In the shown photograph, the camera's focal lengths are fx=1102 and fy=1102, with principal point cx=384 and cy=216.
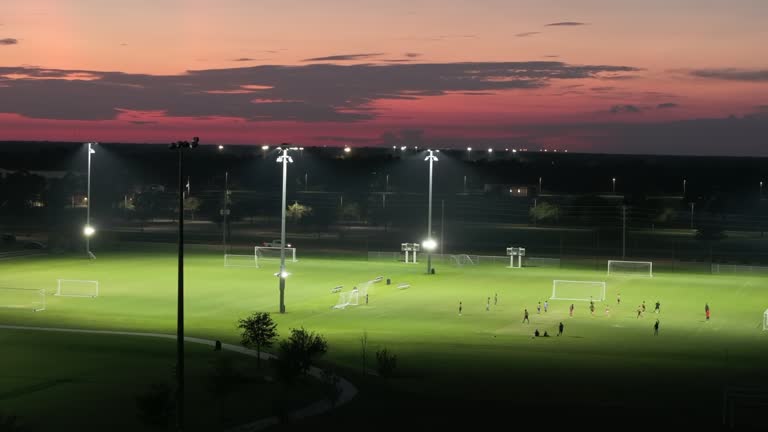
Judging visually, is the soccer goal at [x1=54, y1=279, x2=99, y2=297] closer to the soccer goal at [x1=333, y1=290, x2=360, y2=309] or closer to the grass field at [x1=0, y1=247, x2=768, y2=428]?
the grass field at [x1=0, y1=247, x2=768, y2=428]

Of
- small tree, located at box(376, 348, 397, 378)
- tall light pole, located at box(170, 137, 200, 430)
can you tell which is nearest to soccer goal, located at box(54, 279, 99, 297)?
small tree, located at box(376, 348, 397, 378)

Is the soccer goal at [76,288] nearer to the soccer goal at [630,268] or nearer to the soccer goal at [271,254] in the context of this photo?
the soccer goal at [271,254]

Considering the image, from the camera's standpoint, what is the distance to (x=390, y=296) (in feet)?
252

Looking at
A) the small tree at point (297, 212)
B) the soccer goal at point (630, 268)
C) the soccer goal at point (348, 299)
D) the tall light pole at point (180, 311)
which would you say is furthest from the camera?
the small tree at point (297, 212)

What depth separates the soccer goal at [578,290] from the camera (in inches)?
3014

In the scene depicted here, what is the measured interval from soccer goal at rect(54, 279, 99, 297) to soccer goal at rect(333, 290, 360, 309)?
17.0m

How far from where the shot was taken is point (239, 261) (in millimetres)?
102188

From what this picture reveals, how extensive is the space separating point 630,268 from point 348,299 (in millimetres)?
37144

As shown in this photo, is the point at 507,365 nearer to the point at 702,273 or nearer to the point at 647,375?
the point at 647,375

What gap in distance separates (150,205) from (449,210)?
171 feet

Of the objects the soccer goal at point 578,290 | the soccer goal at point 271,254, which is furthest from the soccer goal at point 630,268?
the soccer goal at point 271,254

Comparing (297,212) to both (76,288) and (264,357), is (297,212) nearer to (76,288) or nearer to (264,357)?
(76,288)

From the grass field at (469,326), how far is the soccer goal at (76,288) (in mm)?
906

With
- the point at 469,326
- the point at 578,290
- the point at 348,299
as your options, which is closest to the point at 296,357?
the point at 469,326
